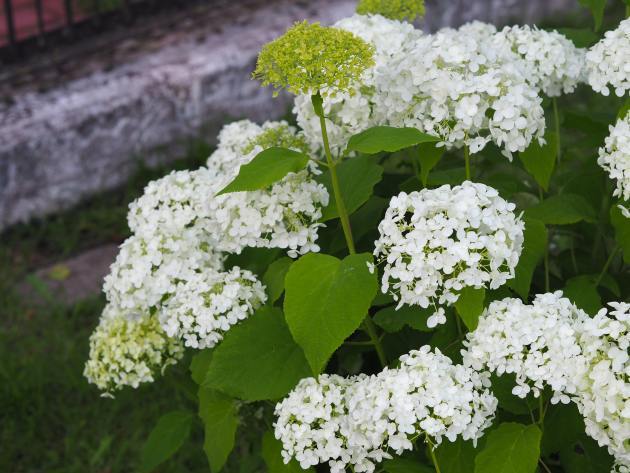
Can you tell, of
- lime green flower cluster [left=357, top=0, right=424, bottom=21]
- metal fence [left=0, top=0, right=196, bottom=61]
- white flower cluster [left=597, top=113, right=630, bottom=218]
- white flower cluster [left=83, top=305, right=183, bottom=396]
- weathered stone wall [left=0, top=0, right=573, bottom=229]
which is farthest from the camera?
metal fence [left=0, top=0, right=196, bottom=61]

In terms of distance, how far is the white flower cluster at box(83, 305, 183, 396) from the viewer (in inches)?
102

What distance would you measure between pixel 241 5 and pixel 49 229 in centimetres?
191

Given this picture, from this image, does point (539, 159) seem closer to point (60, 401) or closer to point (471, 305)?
point (471, 305)

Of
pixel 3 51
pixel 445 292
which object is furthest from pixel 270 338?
pixel 3 51

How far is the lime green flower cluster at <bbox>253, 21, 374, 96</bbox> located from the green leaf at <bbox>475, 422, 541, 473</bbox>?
79cm

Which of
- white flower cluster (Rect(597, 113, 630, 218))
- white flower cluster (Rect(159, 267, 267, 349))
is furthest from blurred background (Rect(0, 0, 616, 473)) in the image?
white flower cluster (Rect(597, 113, 630, 218))

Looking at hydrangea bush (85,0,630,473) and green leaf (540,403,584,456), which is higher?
hydrangea bush (85,0,630,473)

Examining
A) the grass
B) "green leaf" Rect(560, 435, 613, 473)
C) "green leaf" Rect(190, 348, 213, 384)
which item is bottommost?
the grass

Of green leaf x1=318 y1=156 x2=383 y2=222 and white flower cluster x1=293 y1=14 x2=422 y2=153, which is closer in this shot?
green leaf x1=318 y1=156 x2=383 y2=222

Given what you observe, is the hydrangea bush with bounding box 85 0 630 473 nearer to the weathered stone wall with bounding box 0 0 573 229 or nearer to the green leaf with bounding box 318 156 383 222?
the green leaf with bounding box 318 156 383 222

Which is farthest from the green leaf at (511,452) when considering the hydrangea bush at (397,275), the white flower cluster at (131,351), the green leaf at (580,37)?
the green leaf at (580,37)

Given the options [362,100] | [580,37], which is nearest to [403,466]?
[362,100]

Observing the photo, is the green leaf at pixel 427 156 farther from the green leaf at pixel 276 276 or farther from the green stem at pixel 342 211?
the green leaf at pixel 276 276

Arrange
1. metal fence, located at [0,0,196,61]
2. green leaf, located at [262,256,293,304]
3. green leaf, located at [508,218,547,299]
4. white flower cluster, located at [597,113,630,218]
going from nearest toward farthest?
1. white flower cluster, located at [597,113,630,218]
2. green leaf, located at [508,218,547,299]
3. green leaf, located at [262,256,293,304]
4. metal fence, located at [0,0,196,61]
